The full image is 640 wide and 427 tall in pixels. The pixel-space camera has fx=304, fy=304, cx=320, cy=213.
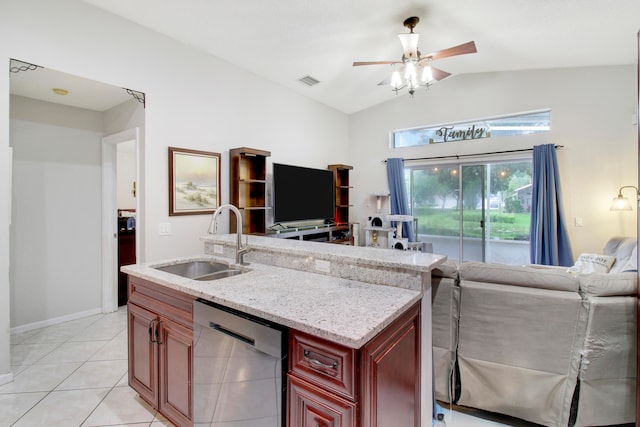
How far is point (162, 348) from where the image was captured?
1.74m

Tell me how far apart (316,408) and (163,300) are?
1.10 meters

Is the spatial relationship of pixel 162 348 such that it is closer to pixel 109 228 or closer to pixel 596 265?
pixel 109 228

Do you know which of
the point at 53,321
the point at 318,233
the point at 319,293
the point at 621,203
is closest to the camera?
the point at 319,293

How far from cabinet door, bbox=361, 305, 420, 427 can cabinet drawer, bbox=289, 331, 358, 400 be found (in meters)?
0.05

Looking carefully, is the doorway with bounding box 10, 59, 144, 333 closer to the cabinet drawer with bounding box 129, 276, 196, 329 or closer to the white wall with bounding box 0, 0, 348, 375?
the white wall with bounding box 0, 0, 348, 375

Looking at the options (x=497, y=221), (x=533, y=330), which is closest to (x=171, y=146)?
(x=533, y=330)

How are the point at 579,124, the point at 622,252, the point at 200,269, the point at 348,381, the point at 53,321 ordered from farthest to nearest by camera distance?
the point at 579,124
the point at 53,321
the point at 622,252
the point at 200,269
the point at 348,381

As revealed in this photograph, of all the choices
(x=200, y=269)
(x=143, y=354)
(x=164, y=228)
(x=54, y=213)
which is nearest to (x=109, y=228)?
(x=54, y=213)

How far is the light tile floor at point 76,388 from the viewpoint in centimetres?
192

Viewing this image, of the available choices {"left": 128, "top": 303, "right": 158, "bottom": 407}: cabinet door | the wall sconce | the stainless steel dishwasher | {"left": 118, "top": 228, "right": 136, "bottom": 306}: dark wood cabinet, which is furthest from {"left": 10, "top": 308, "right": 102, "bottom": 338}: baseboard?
the wall sconce

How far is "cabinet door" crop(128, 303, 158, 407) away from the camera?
1.80 metres

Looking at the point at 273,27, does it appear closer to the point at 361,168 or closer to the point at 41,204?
the point at 41,204

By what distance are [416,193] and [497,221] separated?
1.42 meters

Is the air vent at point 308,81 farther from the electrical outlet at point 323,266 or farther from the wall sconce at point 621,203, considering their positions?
the wall sconce at point 621,203
